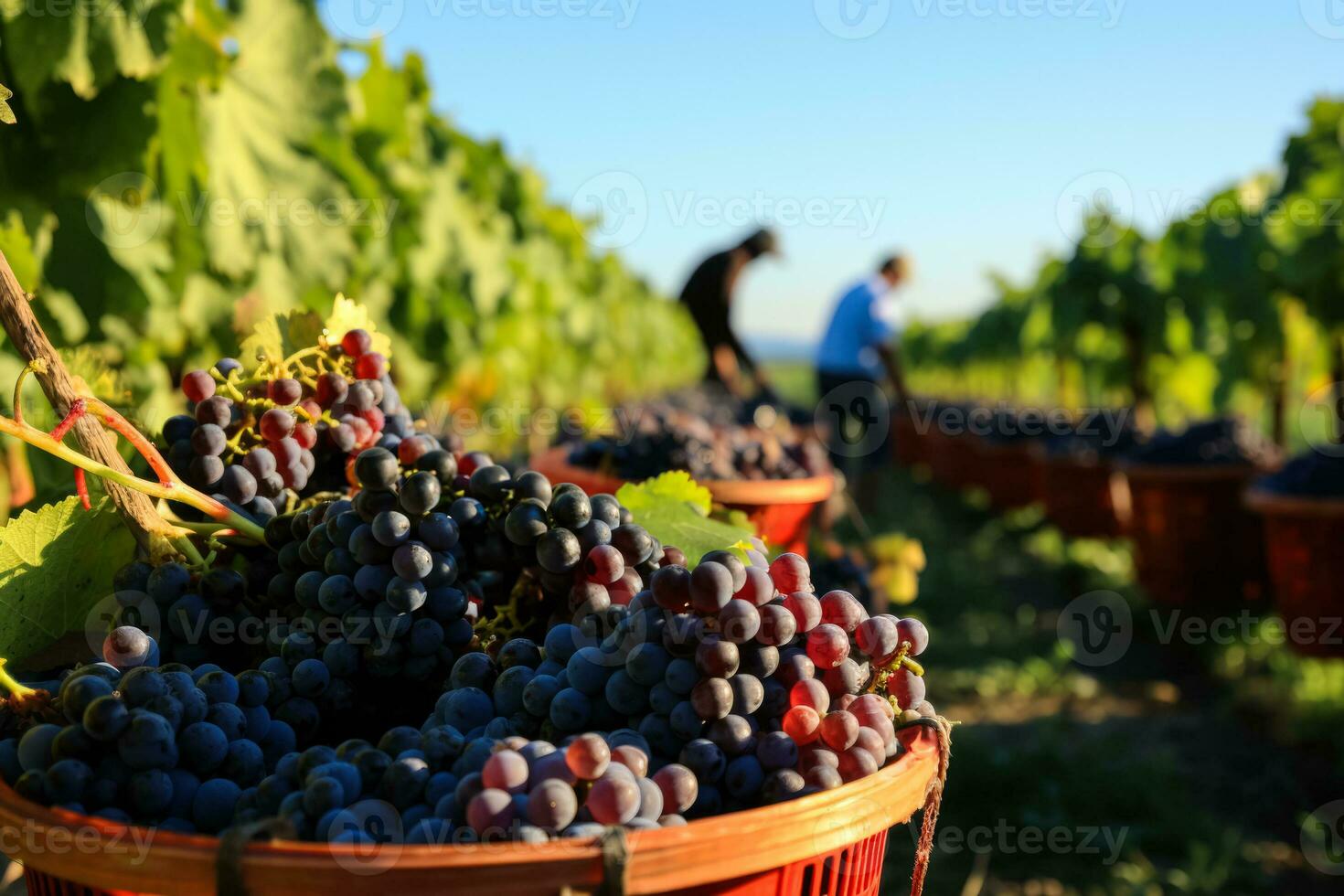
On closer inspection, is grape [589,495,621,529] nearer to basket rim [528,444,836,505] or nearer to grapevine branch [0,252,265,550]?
Answer: grapevine branch [0,252,265,550]

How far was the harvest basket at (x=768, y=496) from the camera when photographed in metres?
2.50

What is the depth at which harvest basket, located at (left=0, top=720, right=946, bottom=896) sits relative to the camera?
2.40 feet

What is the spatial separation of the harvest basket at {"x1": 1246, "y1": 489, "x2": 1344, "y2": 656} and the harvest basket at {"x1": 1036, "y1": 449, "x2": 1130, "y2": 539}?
9.36 ft

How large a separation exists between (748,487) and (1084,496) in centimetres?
562

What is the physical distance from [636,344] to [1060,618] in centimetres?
1196

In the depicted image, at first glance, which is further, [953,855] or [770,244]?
[770,244]

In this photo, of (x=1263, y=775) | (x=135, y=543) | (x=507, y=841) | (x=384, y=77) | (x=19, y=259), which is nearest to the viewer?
(x=507, y=841)

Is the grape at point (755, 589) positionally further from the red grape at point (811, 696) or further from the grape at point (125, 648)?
the grape at point (125, 648)

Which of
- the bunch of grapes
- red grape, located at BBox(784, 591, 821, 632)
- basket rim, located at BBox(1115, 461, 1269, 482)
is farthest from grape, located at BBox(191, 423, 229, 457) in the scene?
basket rim, located at BBox(1115, 461, 1269, 482)

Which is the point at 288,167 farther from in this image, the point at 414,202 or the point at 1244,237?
the point at 1244,237

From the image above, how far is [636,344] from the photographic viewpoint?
17656 mm

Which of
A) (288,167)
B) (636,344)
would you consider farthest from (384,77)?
(636,344)

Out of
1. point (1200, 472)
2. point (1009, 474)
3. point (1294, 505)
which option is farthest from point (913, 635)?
point (1009, 474)

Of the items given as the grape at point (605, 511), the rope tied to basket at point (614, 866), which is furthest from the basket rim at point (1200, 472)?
the rope tied to basket at point (614, 866)
